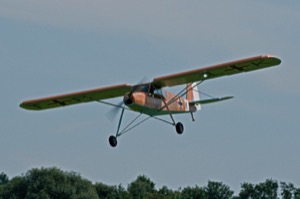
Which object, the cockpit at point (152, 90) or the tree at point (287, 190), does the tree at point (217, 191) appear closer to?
the tree at point (287, 190)

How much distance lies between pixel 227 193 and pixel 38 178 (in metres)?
16.5

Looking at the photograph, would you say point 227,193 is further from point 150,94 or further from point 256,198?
point 150,94

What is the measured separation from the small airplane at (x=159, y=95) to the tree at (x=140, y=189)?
49341mm

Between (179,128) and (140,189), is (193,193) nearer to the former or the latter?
(140,189)

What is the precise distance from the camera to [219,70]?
2016 inches

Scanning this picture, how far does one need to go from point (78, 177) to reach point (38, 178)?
3454 millimetres

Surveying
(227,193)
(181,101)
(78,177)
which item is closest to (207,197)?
(227,193)

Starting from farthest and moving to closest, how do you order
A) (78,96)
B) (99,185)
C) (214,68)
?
1. (99,185)
2. (78,96)
3. (214,68)

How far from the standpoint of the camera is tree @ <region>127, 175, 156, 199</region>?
351 feet

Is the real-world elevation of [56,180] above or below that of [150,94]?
above

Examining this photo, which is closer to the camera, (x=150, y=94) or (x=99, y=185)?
(x=150, y=94)

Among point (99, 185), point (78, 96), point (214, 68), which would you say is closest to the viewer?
point (214, 68)

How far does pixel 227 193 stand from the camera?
106 metres

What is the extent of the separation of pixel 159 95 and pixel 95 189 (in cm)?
6021
